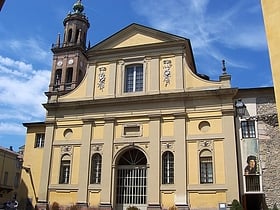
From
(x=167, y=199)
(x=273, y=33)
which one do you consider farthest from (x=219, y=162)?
(x=273, y=33)

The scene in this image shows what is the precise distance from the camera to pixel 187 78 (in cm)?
2212

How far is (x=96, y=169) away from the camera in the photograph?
21875mm

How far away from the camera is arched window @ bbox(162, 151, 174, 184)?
2014cm

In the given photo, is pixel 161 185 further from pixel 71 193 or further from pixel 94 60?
pixel 94 60

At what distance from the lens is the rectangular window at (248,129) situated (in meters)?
19.8

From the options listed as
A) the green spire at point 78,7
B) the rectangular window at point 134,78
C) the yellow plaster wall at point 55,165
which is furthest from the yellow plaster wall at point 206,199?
the green spire at point 78,7

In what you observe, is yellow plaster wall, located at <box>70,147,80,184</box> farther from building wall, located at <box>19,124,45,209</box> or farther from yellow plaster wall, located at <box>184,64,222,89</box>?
yellow plaster wall, located at <box>184,64,222,89</box>

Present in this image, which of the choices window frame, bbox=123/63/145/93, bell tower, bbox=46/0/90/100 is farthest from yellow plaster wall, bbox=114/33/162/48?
bell tower, bbox=46/0/90/100

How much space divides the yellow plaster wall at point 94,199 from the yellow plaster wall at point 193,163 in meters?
6.09

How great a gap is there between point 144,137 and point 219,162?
16.6ft

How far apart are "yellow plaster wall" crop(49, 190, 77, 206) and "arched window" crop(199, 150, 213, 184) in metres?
8.49

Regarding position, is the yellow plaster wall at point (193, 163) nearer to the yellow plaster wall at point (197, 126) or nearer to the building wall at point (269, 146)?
the yellow plaster wall at point (197, 126)

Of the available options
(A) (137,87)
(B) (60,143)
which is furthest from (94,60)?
(B) (60,143)

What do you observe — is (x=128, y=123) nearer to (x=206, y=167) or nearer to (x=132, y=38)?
(x=206, y=167)
